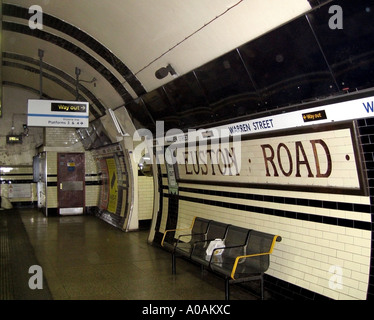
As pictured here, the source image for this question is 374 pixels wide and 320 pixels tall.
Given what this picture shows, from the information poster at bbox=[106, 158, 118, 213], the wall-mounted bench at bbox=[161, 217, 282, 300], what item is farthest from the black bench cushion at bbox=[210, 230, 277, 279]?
the information poster at bbox=[106, 158, 118, 213]

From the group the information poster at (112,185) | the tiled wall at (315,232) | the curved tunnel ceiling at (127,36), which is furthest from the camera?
the information poster at (112,185)

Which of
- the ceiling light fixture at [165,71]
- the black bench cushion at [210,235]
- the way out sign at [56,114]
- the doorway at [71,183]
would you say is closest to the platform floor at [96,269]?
the black bench cushion at [210,235]

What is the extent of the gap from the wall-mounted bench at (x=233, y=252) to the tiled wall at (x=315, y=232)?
169 millimetres

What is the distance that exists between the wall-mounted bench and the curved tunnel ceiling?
2415mm

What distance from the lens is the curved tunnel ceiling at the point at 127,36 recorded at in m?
4.14

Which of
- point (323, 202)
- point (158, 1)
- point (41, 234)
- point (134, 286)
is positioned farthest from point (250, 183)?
point (41, 234)

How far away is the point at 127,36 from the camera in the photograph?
5.84m

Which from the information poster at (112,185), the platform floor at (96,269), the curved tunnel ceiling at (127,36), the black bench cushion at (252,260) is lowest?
the platform floor at (96,269)

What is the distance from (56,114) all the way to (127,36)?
102 inches

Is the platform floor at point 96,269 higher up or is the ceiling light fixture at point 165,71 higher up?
the ceiling light fixture at point 165,71

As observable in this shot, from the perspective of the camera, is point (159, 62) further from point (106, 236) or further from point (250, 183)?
point (106, 236)

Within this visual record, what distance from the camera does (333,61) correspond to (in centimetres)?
342

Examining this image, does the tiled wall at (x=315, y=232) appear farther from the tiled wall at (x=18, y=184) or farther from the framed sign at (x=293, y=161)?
the tiled wall at (x=18, y=184)

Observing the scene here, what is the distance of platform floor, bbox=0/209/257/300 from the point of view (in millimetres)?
4910
